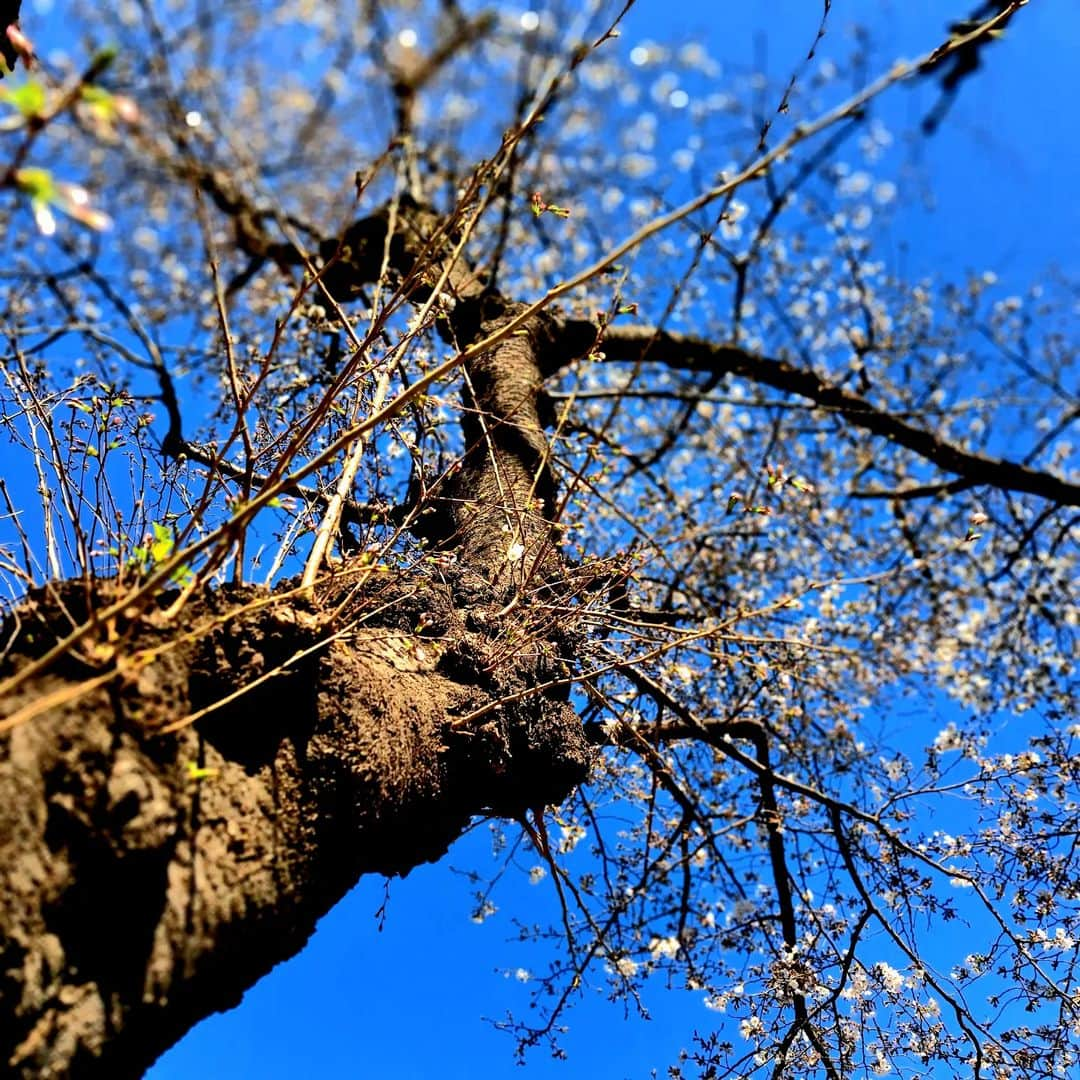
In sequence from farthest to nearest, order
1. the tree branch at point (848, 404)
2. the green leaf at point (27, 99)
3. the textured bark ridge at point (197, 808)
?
the tree branch at point (848, 404)
the textured bark ridge at point (197, 808)
the green leaf at point (27, 99)

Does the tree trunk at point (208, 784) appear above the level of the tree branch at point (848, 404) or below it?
below

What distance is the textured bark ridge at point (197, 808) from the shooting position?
106cm

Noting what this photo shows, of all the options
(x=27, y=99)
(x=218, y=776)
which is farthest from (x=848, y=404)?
(x=27, y=99)

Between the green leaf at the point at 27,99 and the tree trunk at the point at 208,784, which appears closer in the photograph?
the green leaf at the point at 27,99

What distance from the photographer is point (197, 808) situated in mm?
1295

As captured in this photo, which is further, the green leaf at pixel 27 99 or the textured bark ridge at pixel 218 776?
the textured bark ridge at pixel 218 776

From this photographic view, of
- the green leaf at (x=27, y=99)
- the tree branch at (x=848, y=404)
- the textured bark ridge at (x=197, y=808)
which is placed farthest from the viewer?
the tree branch at (x=848, y=404)

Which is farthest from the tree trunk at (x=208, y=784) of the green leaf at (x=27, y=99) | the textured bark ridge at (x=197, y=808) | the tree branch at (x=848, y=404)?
the tree branch at (x=848, y=404)

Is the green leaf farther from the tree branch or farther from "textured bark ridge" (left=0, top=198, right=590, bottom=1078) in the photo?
the tree branch

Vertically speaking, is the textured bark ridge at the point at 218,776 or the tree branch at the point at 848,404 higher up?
the tree branch at the point at 848,404

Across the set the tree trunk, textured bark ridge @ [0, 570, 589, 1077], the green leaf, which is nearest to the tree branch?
the tree trunk

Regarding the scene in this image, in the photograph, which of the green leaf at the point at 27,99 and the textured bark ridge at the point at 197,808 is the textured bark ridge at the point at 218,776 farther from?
the green leaf at the point at 27,99

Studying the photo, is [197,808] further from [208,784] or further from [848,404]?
[848,404]

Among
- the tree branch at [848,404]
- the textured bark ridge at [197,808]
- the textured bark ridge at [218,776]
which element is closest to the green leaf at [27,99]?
the textured bark ridge at [218,776]
